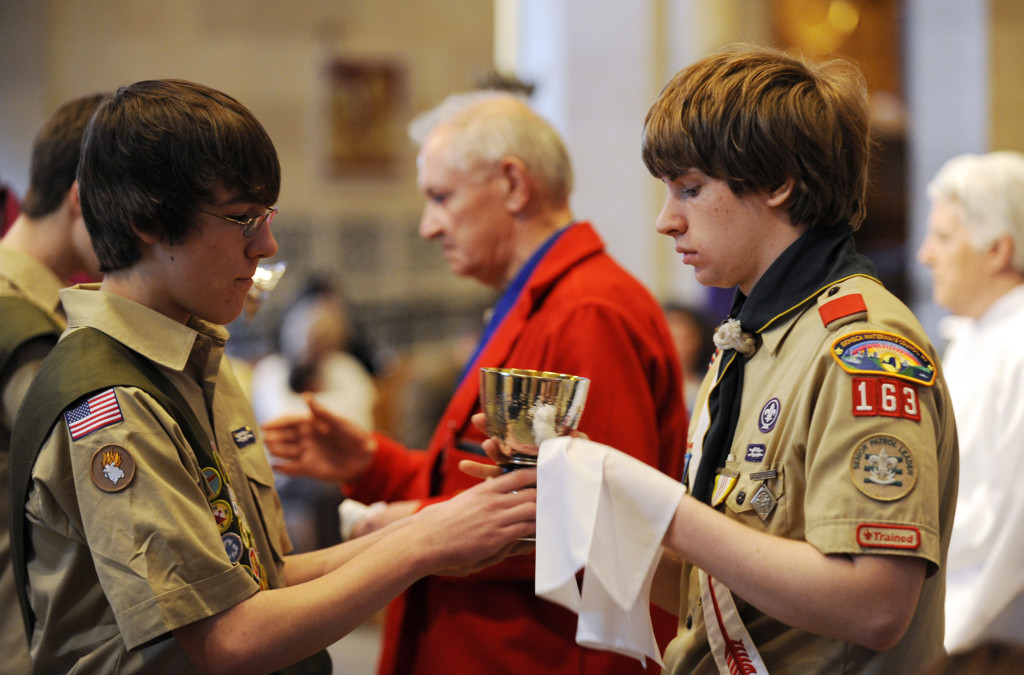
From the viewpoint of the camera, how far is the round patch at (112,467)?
1411mm

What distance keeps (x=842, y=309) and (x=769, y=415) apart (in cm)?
20

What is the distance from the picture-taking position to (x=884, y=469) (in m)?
1.30

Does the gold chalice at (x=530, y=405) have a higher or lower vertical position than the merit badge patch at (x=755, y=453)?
higher

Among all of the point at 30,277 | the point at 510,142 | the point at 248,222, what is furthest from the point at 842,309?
the point at 30,277

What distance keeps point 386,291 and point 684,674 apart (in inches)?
325

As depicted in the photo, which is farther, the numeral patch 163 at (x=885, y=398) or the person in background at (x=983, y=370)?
the person in background at (x=983, y=370)

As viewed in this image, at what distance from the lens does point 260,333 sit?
8953mm

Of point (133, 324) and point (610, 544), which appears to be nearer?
point (610, 544)

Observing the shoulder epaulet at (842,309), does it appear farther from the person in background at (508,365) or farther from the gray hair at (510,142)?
the gray hair at (510,142)

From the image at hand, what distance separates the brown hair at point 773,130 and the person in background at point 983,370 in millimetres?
1599

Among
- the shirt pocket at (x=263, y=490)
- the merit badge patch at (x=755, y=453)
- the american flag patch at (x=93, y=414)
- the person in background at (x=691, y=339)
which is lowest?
the person in background at (x=691, y=339)

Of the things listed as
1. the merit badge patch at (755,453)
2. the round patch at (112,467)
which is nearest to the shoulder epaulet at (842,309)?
the merit badge patch at (755,453)

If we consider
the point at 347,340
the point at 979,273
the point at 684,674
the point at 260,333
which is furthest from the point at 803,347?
the point at 260,333

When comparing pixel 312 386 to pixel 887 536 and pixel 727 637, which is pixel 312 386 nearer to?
pixel 727 637
